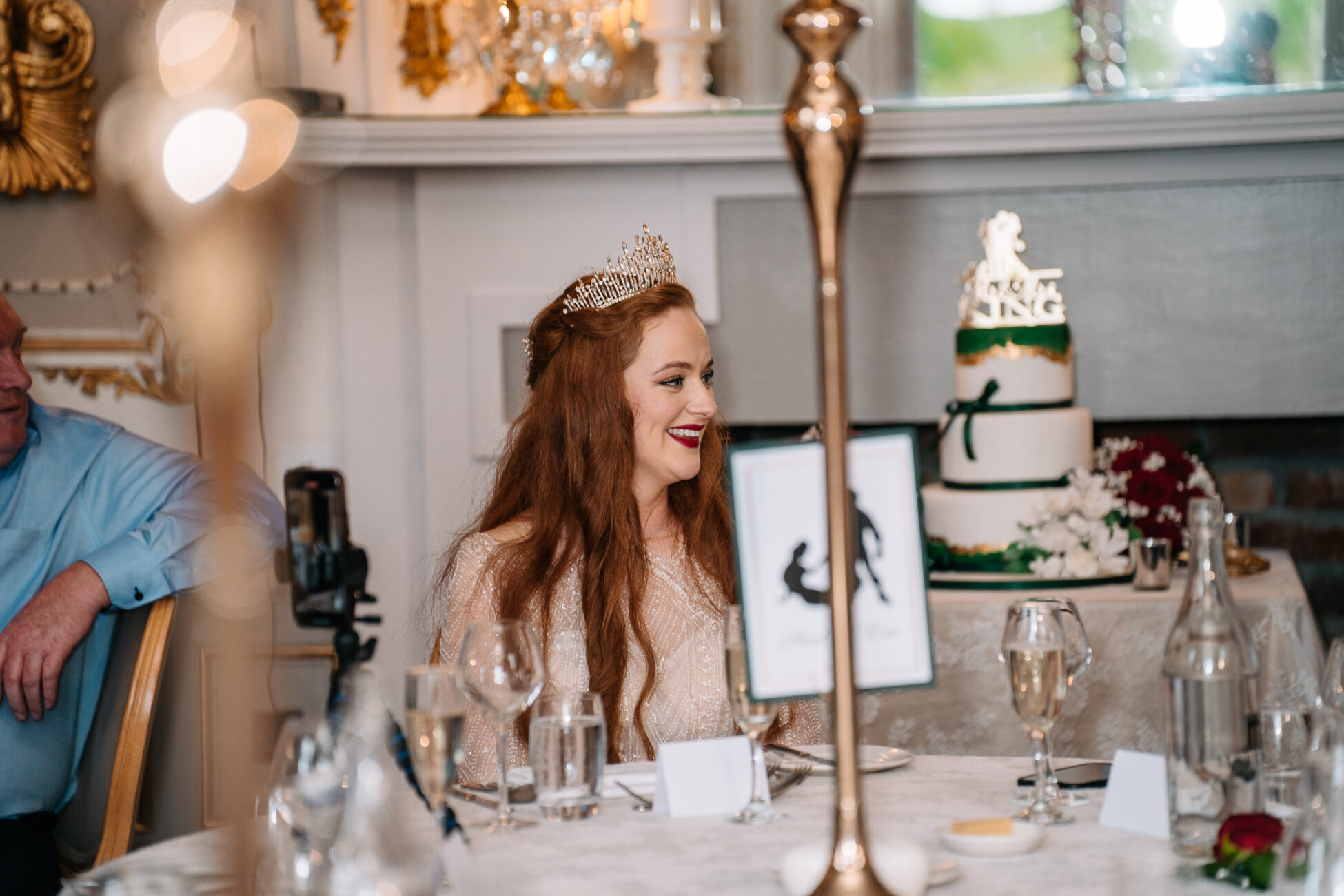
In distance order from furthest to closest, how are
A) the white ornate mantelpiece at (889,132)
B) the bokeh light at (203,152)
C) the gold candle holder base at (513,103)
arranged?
1. the gold candle holder base at (513,103)
2. the white ornate mantelpiece at (889,132)
3. the bokeh light at (203,152)

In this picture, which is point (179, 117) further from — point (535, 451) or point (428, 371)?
point (428, 371)

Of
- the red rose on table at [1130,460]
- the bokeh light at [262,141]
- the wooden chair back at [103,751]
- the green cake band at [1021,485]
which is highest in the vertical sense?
the bokeh light at [262,141]

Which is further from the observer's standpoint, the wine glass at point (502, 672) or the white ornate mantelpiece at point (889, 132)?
the white ornate mantelpiece at point (889, 132)

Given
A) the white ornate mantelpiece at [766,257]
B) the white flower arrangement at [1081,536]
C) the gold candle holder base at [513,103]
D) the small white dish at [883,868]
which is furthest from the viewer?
the gold candle holder base at [513,103]

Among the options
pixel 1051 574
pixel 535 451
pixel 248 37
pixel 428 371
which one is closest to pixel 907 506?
pixel 248 37

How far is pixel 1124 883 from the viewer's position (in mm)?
973

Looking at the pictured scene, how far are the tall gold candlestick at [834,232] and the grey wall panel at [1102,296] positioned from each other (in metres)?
2.29

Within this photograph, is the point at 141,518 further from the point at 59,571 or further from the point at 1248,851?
the point at 1248,851

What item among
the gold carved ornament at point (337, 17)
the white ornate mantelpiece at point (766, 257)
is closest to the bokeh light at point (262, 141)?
the white ornate mantelpiece at point (766, 257)

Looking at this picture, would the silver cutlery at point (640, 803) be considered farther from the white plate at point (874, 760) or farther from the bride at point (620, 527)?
the bride at point (620, 527)

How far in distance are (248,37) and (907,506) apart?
2.50 ft

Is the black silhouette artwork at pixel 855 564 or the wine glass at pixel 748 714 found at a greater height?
the black silhouette artwork at pixel 855 564

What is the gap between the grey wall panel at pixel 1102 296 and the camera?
9.55 ft

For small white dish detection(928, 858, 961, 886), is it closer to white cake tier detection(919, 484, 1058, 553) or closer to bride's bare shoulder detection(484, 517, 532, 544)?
bride's bare shoulder detection(484, 517, 532, 544)
